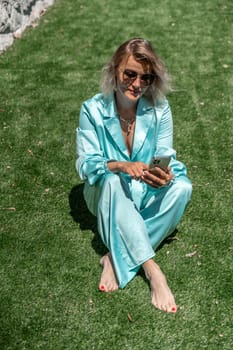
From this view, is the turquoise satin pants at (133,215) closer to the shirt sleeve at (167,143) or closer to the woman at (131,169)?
the woman at (131,169)

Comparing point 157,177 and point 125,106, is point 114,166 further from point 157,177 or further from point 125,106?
point 125,106

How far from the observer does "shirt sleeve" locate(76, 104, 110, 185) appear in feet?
11.3

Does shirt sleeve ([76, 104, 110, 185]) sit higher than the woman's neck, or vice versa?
the woman's neck

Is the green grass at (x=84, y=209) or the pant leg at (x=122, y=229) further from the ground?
the pant leg at (x=122, y=229)

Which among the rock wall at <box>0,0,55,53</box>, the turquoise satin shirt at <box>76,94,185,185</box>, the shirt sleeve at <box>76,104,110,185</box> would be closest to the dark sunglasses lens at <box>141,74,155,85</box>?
the turquoise satin shirt at <box>76,94,185,185</box>

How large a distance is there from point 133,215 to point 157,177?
0.31 m

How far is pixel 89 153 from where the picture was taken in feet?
11.6

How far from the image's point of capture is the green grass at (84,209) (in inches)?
126

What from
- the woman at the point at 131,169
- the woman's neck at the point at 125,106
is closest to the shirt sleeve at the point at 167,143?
the woman at the point at 131,169

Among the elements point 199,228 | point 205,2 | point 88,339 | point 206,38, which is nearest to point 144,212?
point 199,228

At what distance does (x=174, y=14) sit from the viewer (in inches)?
355

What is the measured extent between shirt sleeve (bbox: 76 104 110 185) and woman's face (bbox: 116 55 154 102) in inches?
11.3

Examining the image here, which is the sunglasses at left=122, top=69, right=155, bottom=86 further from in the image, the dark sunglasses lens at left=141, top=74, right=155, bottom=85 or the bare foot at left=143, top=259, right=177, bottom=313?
the bare foot at left=143, top=259, right=177, bottom=313

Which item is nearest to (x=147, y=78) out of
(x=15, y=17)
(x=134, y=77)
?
(x=134, y=77)
